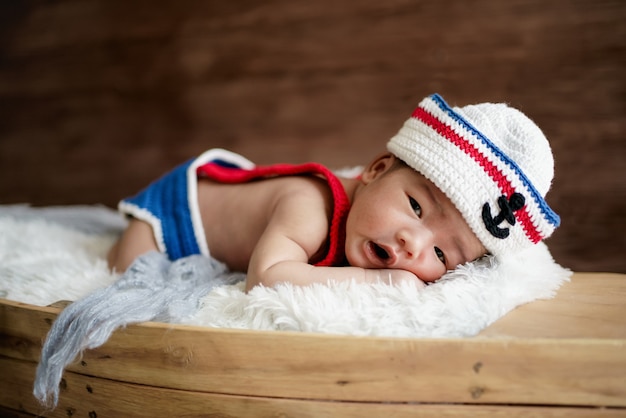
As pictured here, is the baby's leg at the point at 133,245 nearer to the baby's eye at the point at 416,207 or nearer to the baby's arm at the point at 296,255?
the baby's arm at the point at 296,255

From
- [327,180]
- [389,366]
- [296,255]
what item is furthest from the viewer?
[327,180]

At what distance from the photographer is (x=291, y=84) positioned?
1.94m

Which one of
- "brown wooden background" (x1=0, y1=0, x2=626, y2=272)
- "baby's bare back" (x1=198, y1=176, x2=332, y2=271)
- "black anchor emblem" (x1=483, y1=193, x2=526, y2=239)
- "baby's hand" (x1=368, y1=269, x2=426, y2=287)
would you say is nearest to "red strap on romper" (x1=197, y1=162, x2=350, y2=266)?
"baby's bare back" (x1=198, y1=176, x2=332, y2=271)

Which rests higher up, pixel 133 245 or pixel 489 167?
pixel 489 167

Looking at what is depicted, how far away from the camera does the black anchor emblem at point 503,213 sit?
2.95ft

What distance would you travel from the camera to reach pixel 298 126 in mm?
1947

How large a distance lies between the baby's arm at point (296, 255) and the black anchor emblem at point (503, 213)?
14 cm

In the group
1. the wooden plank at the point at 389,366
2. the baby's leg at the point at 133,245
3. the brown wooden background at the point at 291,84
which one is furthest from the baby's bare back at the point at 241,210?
the brown wooden background at the point at 291,84

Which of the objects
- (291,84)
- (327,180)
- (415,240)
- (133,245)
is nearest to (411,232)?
(415,240)

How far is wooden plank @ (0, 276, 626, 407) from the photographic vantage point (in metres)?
0.72

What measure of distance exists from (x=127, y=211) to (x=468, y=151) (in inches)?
29.3

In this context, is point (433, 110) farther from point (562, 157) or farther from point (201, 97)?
point (201, 97)

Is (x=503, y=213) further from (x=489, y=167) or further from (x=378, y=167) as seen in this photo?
(x=378, y=167)

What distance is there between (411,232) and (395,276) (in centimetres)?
7
